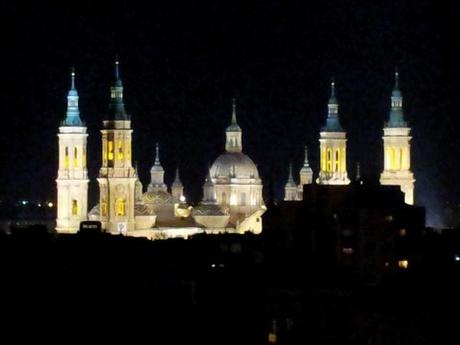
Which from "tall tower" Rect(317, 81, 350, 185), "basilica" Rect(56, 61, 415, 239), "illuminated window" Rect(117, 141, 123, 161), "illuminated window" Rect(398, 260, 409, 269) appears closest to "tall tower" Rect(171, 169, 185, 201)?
"basilica" Rect(56, 61, 415, 239)

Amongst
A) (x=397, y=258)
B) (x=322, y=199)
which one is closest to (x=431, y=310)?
(x=397, y=258)

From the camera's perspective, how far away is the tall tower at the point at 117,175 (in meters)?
113

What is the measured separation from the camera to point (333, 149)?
126 metres

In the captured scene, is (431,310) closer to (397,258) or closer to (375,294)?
(375,294)

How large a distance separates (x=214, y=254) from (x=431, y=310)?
25.2 m

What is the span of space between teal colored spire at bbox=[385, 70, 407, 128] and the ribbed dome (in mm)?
6080

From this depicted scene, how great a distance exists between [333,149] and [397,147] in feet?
16.2

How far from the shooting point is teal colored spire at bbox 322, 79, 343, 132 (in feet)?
417

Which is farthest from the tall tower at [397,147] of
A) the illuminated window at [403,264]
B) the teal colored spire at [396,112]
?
the illuminated window at [403,264]

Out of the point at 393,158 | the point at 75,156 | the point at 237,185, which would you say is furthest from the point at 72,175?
the point at 393,158

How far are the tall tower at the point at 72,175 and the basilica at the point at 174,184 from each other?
38 millimetres

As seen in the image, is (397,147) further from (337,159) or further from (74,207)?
(74,207)

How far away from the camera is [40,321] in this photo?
59688mm

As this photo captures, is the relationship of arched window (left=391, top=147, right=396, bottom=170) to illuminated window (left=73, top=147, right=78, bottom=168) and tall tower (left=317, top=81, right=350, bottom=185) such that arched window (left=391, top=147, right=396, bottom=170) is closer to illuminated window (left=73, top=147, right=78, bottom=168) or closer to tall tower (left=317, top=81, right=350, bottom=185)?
tall tower (left=317, top=81, right=350, bottom=185)
